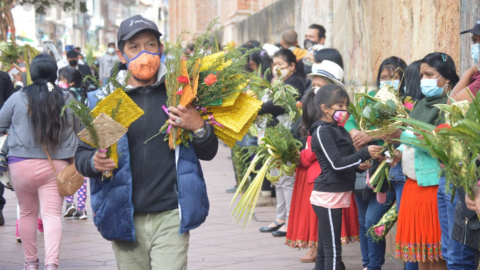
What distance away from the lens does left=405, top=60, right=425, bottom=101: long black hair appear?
18.5 ft

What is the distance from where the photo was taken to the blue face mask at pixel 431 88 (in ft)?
16.8

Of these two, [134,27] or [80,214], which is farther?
[80,214]

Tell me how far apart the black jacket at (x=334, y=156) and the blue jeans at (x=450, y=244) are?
916mm

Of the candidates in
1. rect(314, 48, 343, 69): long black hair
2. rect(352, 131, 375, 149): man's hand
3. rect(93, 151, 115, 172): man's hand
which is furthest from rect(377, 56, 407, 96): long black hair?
rect(93, 151, 115, 172): man's hand

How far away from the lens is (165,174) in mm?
3986

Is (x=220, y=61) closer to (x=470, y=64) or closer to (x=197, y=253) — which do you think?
(x=470, y=64)

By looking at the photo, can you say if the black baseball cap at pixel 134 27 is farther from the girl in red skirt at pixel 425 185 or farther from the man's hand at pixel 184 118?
the girl in red skirt at pixel 425 185

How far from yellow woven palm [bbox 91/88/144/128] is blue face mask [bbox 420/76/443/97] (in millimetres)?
2205

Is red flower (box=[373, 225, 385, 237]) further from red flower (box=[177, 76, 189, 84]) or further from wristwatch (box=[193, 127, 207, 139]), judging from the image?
red flower (box=[177, 76, 189, 84])

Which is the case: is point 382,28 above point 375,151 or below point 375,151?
above

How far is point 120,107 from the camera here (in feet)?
12.4

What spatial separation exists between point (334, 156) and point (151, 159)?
1994mm

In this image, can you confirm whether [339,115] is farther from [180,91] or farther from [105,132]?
[105,132]

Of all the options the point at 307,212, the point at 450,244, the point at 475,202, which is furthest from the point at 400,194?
the point at 475,202
